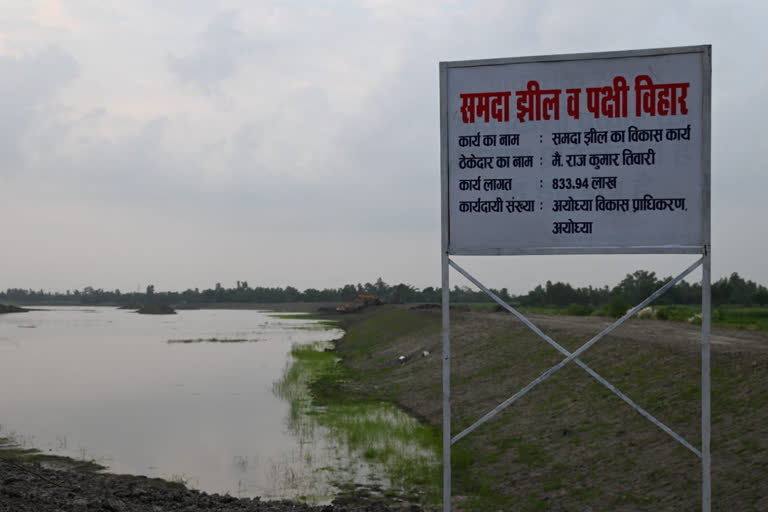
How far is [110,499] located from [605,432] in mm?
8758

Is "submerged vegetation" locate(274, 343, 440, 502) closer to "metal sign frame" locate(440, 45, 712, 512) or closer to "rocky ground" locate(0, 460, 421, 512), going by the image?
"rocky ground" locate(0, 460, 421, 512)

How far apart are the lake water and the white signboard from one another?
21.0 ft

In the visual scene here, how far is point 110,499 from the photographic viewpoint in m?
9.08

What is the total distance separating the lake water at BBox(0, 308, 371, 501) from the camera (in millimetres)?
13516

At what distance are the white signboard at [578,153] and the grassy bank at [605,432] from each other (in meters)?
4.46

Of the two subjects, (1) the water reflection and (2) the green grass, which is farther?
(1) the water reflection

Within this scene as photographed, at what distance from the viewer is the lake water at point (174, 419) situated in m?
13.5

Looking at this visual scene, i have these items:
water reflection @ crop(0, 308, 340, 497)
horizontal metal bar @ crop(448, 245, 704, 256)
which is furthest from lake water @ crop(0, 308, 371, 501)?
horizontal metal bar @ crop(448, 245, 704, 256)

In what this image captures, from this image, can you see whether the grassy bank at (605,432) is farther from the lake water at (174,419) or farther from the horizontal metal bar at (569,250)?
the horizontal metal bar at (569,250)

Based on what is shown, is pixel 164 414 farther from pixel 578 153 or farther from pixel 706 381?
pixel 706 381

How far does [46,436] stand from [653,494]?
14.5m

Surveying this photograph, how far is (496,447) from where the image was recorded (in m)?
13.9

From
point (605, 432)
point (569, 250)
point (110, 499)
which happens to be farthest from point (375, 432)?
point (569, 250)

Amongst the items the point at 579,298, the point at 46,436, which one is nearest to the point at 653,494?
the point at 46,436
